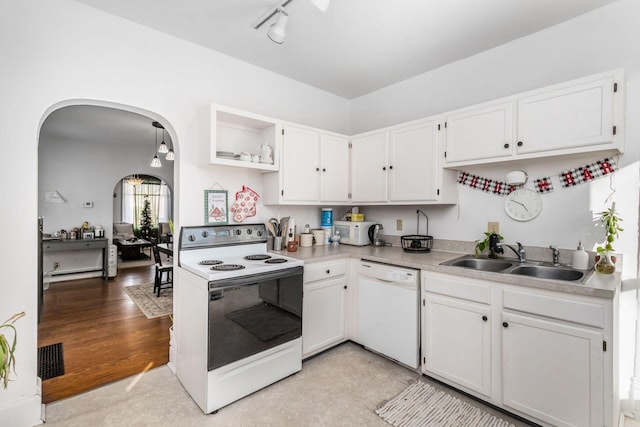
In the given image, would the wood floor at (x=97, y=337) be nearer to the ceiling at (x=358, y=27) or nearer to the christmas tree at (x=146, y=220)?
the ceiling at (x=358, y=27)

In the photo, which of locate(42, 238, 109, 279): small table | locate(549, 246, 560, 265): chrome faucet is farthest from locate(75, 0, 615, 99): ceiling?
locate(42, 238, 109, 279): small table

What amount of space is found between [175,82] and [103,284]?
4682 mm

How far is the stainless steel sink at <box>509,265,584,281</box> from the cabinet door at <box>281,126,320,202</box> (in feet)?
6.06

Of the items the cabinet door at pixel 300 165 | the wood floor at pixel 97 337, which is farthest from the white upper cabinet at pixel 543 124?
the wood floor at pixel 97 337

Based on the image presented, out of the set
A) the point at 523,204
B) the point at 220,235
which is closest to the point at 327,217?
the point at 220,235

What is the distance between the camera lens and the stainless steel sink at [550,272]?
2.01m

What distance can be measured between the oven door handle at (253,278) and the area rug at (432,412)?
3.62 feet

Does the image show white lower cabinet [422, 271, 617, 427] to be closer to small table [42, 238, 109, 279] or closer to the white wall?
the white wall

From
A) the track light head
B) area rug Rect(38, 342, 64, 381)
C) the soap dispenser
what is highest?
the track light head

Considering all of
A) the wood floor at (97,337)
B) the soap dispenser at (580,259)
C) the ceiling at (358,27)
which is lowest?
the wood floor at (97,337)

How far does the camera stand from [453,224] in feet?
9.20

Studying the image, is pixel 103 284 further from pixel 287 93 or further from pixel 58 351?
pixel 287 93

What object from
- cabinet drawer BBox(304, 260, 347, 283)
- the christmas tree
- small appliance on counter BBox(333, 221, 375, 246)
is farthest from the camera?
the christmas tree

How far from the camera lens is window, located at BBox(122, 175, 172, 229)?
9.29 metres
